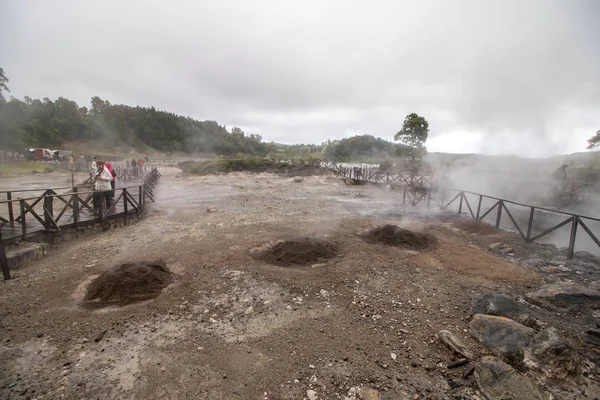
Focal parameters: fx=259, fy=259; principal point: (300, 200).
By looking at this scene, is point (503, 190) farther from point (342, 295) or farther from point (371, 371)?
point (371, 371)

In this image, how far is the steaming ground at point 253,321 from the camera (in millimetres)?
3021

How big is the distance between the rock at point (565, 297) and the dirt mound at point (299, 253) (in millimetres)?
4162

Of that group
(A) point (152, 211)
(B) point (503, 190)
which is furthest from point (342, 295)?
(B) point (503, 190)

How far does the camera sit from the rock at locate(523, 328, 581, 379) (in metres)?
3.16

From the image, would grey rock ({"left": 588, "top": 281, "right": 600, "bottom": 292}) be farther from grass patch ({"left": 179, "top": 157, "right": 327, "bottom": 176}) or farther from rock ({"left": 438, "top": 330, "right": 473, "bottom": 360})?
grass patch ({"left": 179, "top": 157, "right": 327, "bottom": 176})

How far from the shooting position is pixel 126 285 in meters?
4.86

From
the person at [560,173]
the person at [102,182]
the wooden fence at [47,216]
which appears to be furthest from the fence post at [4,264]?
the person at [560,173]

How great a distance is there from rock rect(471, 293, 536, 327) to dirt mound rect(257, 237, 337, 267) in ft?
10.8

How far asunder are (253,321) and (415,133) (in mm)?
47543

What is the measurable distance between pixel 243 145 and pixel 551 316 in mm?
82727

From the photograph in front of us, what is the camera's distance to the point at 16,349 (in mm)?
3469

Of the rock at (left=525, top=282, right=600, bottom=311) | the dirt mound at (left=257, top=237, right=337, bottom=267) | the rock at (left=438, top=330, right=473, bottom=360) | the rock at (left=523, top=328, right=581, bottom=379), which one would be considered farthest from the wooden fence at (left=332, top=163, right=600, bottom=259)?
the dirt mound at (left=257, top=237, right=337, bottom=267)

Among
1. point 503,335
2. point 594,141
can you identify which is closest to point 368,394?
point 503,335

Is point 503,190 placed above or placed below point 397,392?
above
